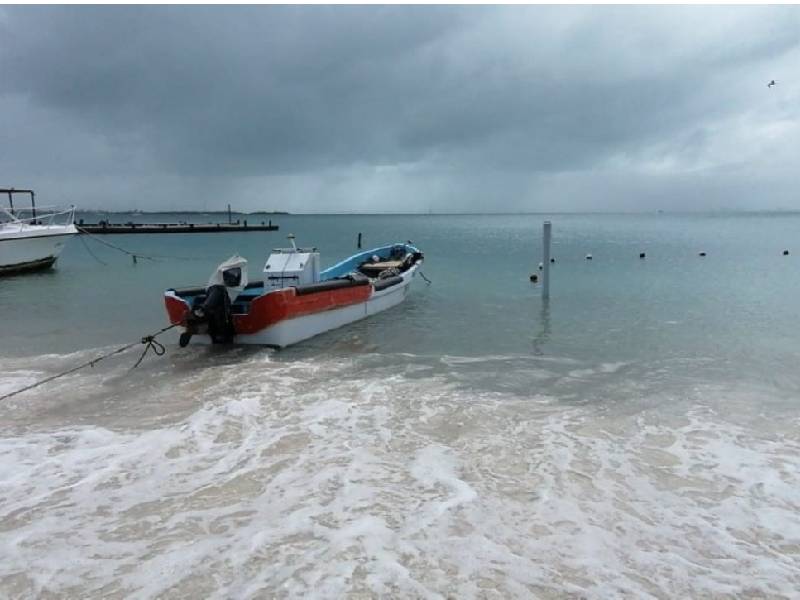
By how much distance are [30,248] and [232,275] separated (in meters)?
21.7

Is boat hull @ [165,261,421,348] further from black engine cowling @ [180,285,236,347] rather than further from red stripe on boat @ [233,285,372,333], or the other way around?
black engine cowling @ [180,285,236,347]

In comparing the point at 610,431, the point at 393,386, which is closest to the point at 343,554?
the point at 610,431

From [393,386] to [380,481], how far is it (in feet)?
10.3

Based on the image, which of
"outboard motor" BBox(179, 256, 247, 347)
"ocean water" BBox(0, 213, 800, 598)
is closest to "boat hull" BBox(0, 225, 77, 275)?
"ocean water" BBox(0, 213, 800, 598)

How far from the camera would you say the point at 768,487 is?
489cm

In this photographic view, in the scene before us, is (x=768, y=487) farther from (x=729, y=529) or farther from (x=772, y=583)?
(x=772, y=583)

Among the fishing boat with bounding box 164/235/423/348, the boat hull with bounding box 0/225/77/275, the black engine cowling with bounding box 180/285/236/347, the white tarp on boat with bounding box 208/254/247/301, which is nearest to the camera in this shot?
the black engine cowling with bounding box 180/285/236/347

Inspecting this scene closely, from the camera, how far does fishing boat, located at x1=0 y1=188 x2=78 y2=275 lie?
25359 mm

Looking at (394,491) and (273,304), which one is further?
(273,304)

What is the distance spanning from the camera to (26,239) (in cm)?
2602

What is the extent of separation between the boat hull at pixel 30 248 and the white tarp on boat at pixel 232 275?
66.9 feet

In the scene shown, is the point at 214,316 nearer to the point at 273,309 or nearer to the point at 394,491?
the point at 273,309

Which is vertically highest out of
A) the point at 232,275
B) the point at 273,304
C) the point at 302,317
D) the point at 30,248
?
the point at 30,248

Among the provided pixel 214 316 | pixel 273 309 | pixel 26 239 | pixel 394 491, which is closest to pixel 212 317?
pixel 214 316
